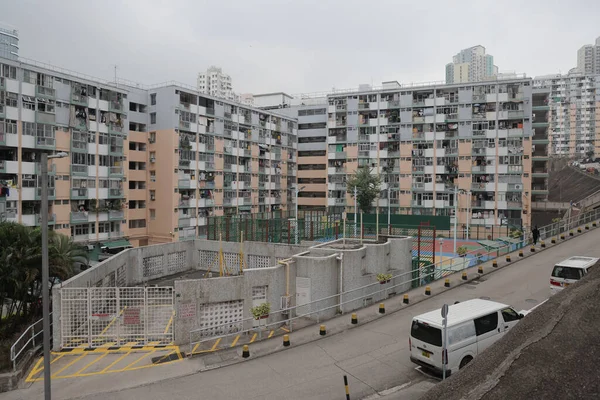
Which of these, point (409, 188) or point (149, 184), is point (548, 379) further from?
point (409, 188)

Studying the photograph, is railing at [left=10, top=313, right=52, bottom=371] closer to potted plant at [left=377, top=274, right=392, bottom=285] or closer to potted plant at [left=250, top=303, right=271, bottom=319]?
potted plant at [left=250, top=303, right=271, bottom=319]

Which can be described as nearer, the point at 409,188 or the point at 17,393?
the point at 17,393

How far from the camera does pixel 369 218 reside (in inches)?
2242

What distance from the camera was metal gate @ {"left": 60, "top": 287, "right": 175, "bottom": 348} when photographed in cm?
1481

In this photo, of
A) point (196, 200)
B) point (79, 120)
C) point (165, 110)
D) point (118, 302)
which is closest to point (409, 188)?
point (196, 200)

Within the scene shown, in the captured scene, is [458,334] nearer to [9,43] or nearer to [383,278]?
[383,278]

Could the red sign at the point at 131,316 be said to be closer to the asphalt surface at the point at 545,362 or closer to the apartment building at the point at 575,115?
the asphalt surface at the point at 545,362

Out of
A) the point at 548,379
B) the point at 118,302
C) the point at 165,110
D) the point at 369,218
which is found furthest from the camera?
the point at 369,218

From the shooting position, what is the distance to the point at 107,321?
585 inches

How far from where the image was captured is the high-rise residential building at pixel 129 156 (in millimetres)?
37000

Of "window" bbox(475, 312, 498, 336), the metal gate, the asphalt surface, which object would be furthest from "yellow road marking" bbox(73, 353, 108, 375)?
"window" bbox(475, 312, 498, 336)

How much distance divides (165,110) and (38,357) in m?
39.9

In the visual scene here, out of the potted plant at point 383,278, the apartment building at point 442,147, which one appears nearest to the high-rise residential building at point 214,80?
the apartment building at point 442,147

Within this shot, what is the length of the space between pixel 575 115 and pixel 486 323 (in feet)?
443
